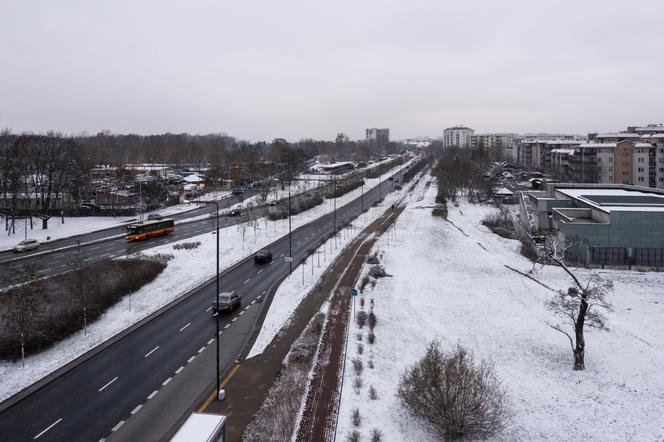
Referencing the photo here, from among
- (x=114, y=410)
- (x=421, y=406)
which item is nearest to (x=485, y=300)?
(x=421, y=406)

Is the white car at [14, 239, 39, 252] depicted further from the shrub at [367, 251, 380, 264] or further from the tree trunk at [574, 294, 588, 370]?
the tree trunk at [574, 294, 588, 370]

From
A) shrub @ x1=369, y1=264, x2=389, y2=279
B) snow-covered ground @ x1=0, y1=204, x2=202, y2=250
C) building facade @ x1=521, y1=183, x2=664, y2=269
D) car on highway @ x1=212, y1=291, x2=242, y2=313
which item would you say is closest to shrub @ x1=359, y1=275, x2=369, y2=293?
shrub @ x1=369, y1=264, x2=389, y2=279

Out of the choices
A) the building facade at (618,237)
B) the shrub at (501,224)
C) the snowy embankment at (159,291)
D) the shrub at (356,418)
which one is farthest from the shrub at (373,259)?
the shrub at (356,418)

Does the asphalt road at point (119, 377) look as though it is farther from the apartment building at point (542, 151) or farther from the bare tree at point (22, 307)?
the apartment building at point (542, 151)

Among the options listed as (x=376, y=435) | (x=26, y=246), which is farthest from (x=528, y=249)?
(x=26, y=246)

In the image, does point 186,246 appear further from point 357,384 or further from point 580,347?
point 580,347

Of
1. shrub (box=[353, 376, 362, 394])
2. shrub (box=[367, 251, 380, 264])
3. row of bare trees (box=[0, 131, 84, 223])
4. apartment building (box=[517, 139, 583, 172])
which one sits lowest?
shrub (box=[353, 376, 362, 394])

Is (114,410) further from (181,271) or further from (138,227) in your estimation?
(138,227)
